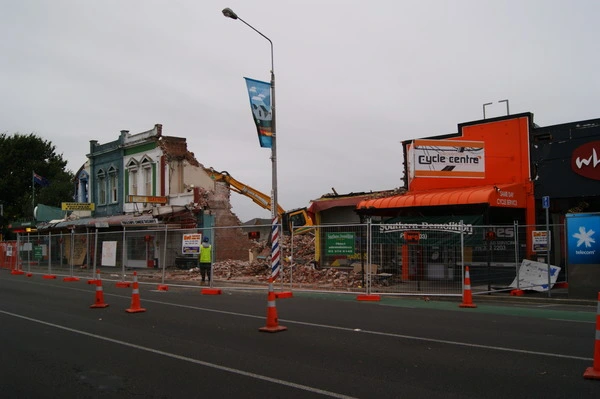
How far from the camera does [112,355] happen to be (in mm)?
8281

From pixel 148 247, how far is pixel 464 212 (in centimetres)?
1252

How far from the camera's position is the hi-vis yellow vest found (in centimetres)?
1966

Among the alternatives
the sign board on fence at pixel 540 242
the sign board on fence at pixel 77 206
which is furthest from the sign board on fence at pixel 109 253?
the sign board on fence at pixel 77 206

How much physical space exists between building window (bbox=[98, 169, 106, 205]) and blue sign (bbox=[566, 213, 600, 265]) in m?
35.1

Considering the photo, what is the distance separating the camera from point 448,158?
70.7 ft

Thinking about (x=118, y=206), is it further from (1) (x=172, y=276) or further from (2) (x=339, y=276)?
(2) (x=339, y=276)

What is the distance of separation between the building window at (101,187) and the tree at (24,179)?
1616cm

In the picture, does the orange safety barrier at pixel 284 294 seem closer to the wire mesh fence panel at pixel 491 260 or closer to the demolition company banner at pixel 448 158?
the wire mesh fence panel at pixel 491 260

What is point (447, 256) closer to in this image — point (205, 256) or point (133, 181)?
point (205, 256)

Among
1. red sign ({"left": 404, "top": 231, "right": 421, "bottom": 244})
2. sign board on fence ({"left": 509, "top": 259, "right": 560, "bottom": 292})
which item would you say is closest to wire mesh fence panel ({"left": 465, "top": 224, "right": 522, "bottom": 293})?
sign board on fence ({"left": 509, "top": 259, "right": 560, "bottom": 292})

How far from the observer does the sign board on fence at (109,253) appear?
74.9 feet

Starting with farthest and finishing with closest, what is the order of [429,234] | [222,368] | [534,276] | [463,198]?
1. [463,198]
2. [429,234]
3. [534,276]
4. [222,368]

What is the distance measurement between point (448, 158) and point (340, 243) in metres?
6.49

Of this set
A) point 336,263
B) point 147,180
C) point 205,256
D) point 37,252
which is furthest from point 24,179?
point 336,263
